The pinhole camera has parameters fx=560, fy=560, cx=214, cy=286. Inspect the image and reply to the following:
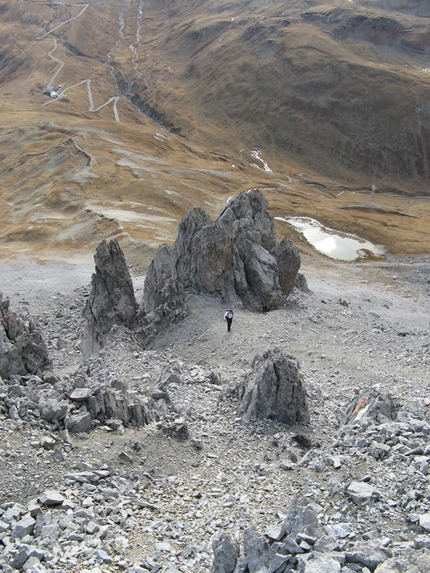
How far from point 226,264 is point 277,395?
21415 mm

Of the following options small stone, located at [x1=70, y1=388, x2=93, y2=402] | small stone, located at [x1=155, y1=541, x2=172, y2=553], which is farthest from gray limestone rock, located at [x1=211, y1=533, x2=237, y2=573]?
small stone, located at [x1=70, y1=388, x2=93, y2=402]

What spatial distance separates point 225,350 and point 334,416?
37.7 ft

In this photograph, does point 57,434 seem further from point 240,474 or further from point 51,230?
point 51,230

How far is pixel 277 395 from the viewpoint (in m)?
23.4

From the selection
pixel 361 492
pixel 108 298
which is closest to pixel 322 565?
pixel 361 492

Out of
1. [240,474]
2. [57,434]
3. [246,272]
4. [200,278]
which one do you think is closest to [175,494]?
[240,474]

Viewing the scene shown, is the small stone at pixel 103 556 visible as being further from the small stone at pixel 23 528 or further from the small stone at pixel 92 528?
the small stone at pixel 23 528

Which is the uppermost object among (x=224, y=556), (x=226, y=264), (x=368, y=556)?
(x=368, y=556)

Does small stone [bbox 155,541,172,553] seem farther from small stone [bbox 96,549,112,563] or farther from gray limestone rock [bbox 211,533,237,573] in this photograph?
gray limestone rock [bbox 211,533,237,573]

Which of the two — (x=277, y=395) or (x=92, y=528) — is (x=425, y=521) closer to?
(x=92, y=528)

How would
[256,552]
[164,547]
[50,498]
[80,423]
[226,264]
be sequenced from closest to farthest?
[256,552] → [164,547] → [50,498] → [80,423] → [226,264]

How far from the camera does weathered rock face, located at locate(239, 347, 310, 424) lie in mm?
23266

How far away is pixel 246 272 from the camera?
154 feet

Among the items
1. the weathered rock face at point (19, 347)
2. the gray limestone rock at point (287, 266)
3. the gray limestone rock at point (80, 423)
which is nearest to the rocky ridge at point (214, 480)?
the gray limestone rock at point (80, 423)
